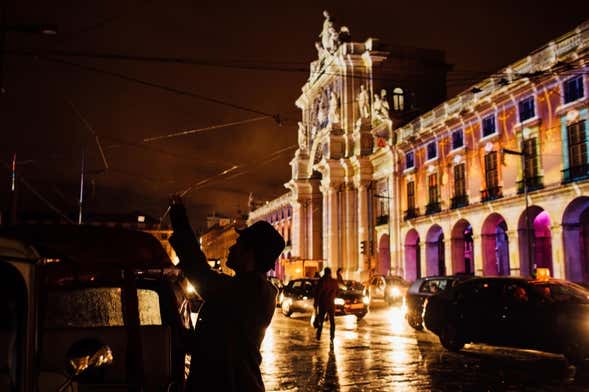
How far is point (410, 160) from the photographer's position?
46625 mm

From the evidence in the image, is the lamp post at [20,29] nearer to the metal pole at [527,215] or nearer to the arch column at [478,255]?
the metal pole at [527,215]

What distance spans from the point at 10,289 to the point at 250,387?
132 centimetres

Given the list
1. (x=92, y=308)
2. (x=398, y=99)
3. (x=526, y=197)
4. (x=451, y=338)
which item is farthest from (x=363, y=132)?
(x=92, y=308)

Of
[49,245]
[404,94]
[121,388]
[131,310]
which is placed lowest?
[121,388]

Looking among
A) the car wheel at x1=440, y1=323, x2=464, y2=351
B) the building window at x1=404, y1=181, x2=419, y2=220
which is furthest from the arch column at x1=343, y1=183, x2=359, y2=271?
the car wheel at x1=440, y1=323, x2=464, y2=351

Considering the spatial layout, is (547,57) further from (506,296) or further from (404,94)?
(404,94)

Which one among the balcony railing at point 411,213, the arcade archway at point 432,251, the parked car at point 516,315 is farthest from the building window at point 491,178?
the parked car at point 516,315

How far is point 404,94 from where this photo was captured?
5709 cm

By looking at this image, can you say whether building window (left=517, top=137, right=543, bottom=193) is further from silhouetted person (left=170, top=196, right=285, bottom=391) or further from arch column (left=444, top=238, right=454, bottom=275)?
silhouetted person (left=170, top=196, right=285, bottom=391)

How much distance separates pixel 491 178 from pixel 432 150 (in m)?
7.38

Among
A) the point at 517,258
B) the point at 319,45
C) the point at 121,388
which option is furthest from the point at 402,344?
the point at 319,45

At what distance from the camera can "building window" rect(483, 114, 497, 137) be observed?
35.9 m

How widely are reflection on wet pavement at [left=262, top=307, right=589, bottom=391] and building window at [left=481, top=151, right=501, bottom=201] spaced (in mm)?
21486

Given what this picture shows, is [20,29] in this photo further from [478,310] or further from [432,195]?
[432,195]
